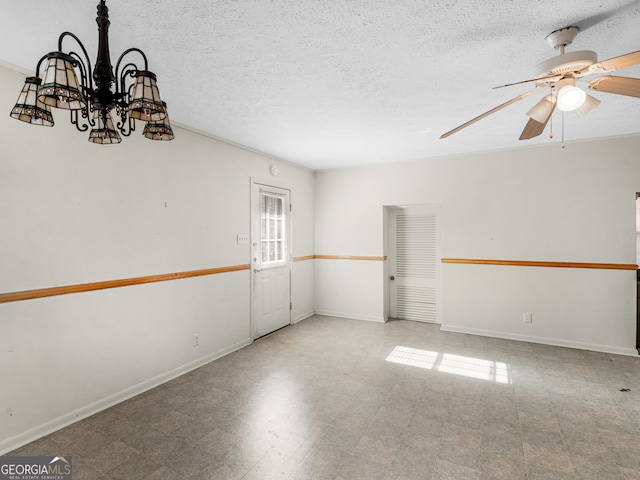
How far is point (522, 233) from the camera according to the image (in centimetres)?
440

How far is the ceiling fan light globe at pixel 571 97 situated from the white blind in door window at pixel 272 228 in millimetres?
3507

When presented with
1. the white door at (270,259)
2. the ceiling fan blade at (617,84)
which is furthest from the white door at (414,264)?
the ceiling fan blade at (617,84)

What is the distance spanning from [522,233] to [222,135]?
13.5 ft

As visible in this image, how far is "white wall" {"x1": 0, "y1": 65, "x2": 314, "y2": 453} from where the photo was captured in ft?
7.41

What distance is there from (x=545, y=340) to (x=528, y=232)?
4.72 feet

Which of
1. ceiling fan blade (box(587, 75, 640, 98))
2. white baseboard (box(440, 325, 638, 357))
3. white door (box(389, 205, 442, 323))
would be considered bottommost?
white baseboard (box(440, 325, 638, 357))

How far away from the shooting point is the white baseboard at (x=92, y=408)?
2232 mm

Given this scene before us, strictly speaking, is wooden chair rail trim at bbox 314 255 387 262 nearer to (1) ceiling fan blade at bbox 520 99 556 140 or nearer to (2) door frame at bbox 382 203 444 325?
(2) door frame at bbox 382 203 444 325

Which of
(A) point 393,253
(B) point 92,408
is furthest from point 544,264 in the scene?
(B) point 92,408

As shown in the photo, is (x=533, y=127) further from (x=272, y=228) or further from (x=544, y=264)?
(x=272, y=228)

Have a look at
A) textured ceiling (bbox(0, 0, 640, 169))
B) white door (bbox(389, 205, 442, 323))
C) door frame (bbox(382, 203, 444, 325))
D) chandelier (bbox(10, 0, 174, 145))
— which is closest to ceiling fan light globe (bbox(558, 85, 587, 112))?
textured ceiling (bbox(0, 0, 640, 169))

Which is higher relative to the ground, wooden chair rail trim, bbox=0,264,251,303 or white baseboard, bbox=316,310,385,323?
wooden chair rail trim, bbox=0,264,251,303

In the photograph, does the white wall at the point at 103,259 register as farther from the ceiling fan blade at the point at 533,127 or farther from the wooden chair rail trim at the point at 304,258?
the ceiling fan blade at the point at 533,127

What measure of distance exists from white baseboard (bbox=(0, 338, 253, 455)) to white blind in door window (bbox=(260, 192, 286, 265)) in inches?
63.8
